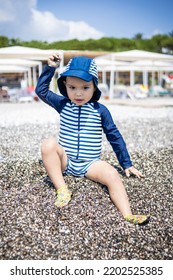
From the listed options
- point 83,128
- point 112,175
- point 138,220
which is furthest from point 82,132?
point 138,220

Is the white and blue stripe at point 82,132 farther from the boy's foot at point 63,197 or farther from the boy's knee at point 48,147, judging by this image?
the boy's foot at point 63,197

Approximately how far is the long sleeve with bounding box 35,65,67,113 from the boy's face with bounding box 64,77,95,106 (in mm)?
179

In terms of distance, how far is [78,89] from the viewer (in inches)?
94.8

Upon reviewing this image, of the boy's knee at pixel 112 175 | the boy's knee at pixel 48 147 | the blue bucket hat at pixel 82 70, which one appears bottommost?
the boy's knee at pixel 112 175

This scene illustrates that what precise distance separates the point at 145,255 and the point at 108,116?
1.14 meters

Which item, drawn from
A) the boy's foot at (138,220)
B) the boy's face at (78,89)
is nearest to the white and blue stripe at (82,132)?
the boy's face at (78,89)

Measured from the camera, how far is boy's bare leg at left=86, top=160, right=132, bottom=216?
2201 mm

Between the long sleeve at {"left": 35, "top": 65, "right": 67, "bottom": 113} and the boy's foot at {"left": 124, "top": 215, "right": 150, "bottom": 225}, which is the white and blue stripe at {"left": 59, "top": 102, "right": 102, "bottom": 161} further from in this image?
the boy's foot at {"left": 124, "top": 215, "right": 150, "bottom": 225}

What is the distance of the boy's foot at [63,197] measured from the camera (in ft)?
7.23

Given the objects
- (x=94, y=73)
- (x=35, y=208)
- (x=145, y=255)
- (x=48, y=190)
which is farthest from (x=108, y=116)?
(x=145, y=255)

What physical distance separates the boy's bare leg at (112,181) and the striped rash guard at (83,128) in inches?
4.5

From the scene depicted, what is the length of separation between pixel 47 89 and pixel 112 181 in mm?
884
